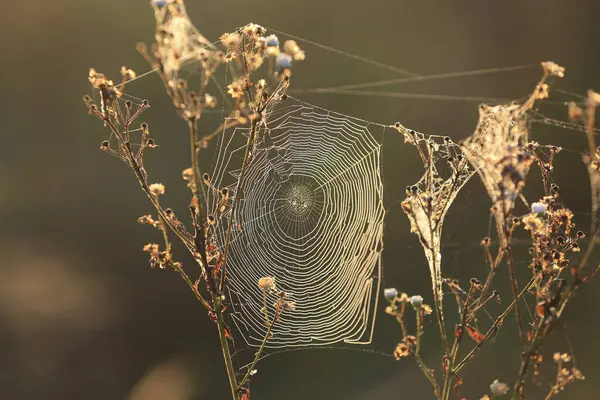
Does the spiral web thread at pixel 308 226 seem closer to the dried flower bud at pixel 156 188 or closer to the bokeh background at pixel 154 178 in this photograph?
the dried flower bud at pixel 156 188

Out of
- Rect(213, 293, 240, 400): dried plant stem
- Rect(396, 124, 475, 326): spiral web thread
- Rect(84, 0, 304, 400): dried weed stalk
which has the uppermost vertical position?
Rect(84, 0, 304, 400): dried weed stalk

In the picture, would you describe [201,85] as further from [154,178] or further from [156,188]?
[154,178]

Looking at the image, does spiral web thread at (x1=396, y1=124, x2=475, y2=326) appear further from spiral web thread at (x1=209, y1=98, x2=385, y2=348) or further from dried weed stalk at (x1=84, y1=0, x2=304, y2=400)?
spiral web thread at (x1=209, y1=98, x2=385, y2=348)

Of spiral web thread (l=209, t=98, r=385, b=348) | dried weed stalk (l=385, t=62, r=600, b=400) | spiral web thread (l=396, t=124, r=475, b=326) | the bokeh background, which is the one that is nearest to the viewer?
dried weed stalk (l=385, t=62, r=600, b=400)

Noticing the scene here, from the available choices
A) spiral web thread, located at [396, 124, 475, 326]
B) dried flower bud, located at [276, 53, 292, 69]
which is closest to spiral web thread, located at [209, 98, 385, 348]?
spiral web thread, located at [396, 124, 475, 326]

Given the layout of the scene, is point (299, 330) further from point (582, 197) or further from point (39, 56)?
point (39, 56)

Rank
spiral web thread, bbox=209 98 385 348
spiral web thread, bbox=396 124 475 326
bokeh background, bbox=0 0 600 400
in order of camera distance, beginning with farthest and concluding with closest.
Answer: bokeh background, bbox=0 0 600 400, spiral web thread, bbox=209 98 385 348, spiral web thread, bbox=396 124 475 326

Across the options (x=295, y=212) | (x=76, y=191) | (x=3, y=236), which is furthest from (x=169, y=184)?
(x=295, y=212)
